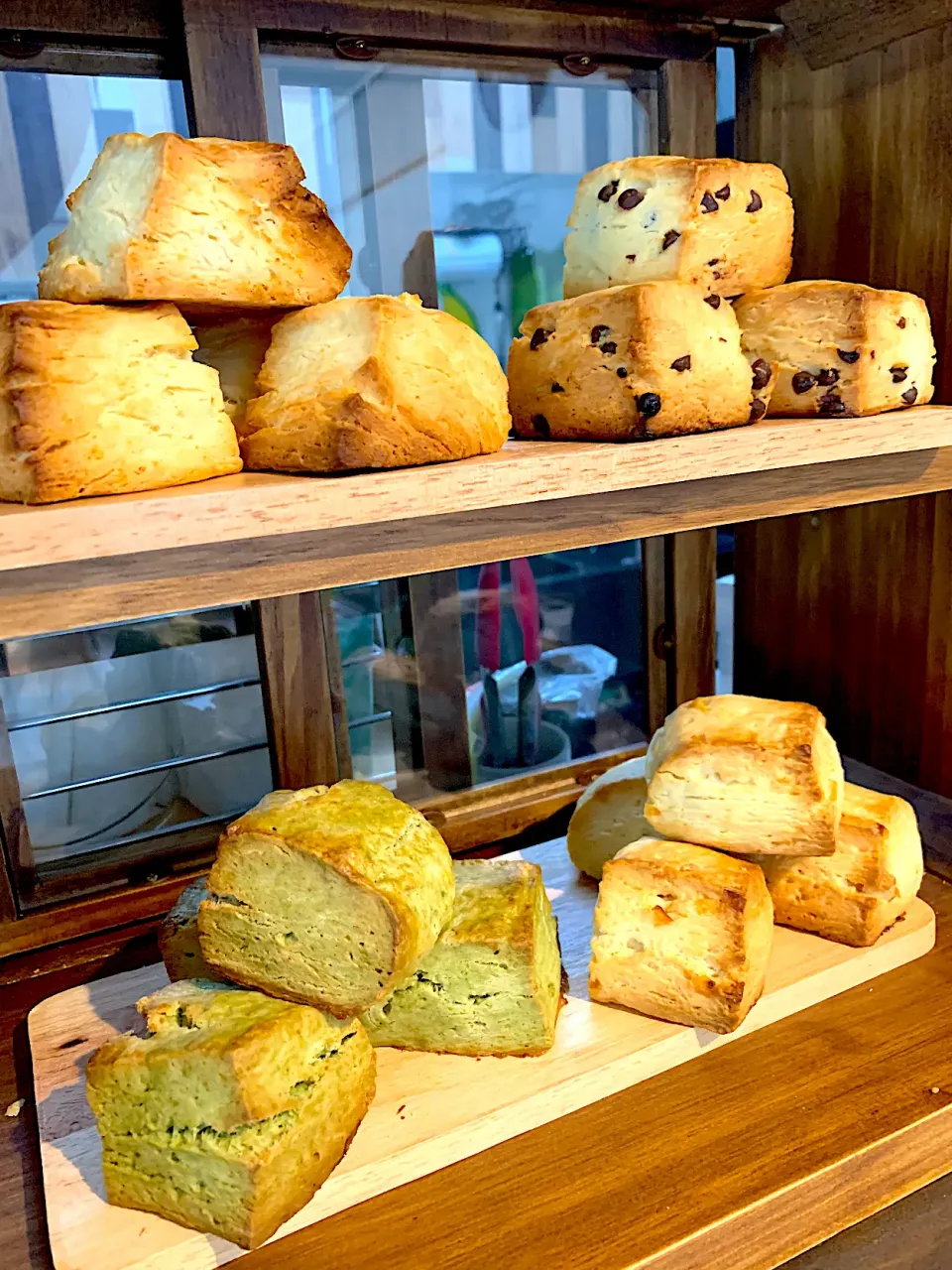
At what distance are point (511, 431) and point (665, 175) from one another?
0.29m

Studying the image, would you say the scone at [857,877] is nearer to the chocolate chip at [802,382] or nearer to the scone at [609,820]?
the scone at [609,820]

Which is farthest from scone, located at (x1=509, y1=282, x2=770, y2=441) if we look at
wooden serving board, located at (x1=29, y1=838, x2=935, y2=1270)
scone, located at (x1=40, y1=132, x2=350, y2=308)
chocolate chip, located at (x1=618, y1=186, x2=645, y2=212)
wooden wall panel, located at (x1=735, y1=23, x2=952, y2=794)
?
wooden serving board, located at (x1=29, y1=838, x2=935, y2=1270)

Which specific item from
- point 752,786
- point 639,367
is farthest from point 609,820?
point 639,367

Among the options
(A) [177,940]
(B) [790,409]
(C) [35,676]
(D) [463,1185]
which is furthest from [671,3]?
(D) [463,1185]

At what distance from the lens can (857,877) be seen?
1.09 m

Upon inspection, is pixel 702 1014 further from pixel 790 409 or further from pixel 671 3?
pixel 671 3

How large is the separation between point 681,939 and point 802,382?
0.59 meters

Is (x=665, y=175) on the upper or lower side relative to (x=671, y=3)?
lower

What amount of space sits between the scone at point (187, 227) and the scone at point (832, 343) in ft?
1.60

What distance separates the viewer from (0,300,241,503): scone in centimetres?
70

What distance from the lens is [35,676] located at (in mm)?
1161

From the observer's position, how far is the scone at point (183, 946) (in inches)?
39.0

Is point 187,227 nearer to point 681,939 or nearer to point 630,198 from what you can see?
point 630,198

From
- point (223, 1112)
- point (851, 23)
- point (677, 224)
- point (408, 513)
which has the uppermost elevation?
point (851, 23)
